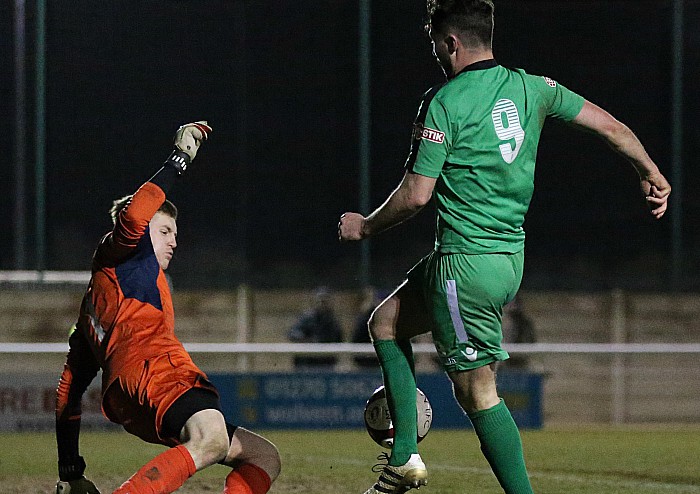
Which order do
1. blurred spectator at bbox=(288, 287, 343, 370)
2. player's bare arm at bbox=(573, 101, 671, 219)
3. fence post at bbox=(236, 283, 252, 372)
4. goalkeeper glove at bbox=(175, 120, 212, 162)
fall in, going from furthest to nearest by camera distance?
fence post at bbox=(236, 283, 252, 372) < blurred spectator at bbox=(288, 287, 343, 370) < goalkeeper glove at bbox=(175, 120, 212, 162) < player's bare arm at bbox=(573, 101, 671, 219)

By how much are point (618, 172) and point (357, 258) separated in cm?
371

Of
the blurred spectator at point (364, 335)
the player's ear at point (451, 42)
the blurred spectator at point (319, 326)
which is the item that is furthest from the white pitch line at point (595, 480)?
the blurred spectator at point (319, 326)

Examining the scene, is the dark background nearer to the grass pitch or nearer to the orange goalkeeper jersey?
the grass pitch

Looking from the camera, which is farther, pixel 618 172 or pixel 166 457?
pixel 618 172

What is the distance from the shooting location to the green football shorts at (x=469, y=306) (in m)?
5.20

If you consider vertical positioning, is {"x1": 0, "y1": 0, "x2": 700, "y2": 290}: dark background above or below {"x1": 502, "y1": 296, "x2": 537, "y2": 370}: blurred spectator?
above

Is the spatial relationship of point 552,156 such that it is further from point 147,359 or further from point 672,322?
point 147,359

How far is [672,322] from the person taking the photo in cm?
1770

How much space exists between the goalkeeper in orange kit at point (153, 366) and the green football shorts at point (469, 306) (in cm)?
94

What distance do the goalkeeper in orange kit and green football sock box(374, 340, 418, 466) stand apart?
54 cm

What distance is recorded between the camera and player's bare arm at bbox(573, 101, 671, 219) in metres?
5.47

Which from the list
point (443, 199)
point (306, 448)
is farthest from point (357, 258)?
point (443, 199)

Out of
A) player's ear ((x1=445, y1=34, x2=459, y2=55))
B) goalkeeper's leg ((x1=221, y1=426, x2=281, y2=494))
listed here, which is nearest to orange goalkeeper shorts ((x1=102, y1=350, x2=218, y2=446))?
goalkeeper's leg ((x1=221, y1=426, x2=281, y2=494))

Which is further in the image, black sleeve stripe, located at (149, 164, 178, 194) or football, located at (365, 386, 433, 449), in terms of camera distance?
football, located at (365, 386, 433, 449)
